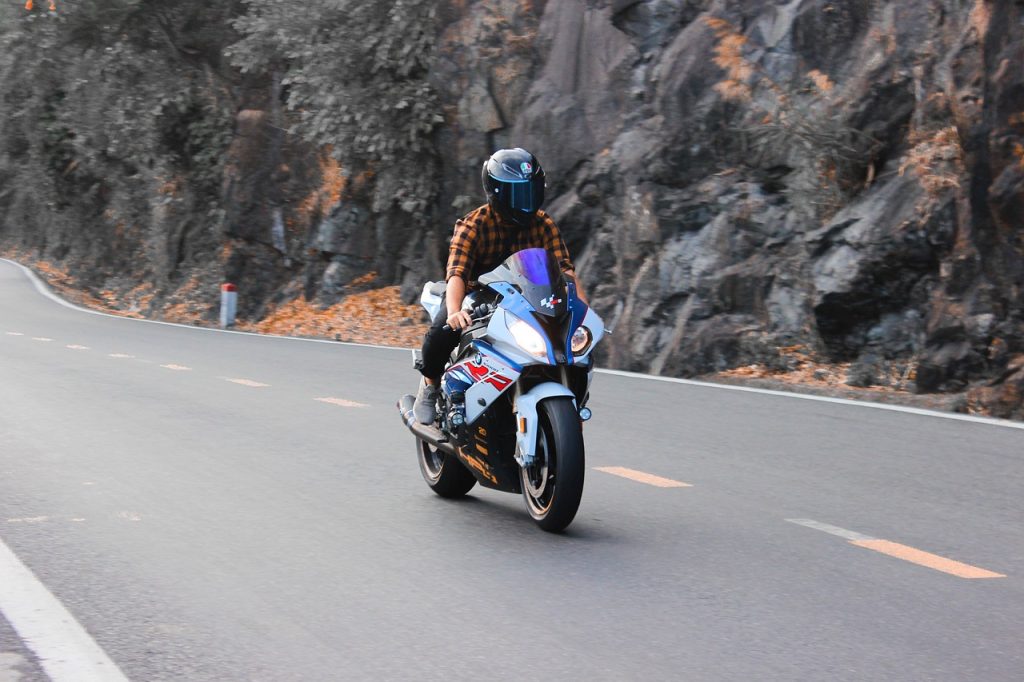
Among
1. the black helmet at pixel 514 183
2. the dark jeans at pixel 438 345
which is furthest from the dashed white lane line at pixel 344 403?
the black helmet at pixel 514 183

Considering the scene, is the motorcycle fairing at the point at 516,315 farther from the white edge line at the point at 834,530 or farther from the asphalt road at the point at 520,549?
the white edge line at the point at 834,530

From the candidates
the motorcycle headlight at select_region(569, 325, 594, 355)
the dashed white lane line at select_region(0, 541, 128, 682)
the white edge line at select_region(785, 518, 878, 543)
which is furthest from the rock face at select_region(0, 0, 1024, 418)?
the dashed white lane line at select_region(0, 541, 128, 682)

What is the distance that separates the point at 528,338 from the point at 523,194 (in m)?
0.92

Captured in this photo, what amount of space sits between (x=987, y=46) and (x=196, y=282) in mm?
21111

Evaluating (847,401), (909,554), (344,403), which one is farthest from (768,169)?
(909,554)

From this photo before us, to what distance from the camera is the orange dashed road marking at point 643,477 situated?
29.1 ft

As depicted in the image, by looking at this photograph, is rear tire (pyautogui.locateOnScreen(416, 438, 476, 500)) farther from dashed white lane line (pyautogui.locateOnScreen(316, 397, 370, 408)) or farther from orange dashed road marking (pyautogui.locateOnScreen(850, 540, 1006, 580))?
dashed white lane line (pyautogui.locateOnScreen(316, 397, 370, 408))

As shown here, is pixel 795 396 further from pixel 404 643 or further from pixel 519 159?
pixel 404 643

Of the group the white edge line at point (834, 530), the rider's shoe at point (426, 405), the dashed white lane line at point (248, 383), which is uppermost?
the rider's shoe at point (426, 405)

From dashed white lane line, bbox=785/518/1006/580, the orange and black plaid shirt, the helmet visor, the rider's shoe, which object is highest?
the helmet visor

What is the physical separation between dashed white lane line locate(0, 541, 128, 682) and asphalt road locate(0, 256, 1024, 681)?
5cm

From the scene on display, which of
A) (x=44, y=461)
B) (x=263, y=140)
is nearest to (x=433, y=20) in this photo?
(x=263, y=140)

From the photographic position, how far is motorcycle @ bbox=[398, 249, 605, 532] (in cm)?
697

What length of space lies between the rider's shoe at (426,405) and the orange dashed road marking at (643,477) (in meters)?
1.53
